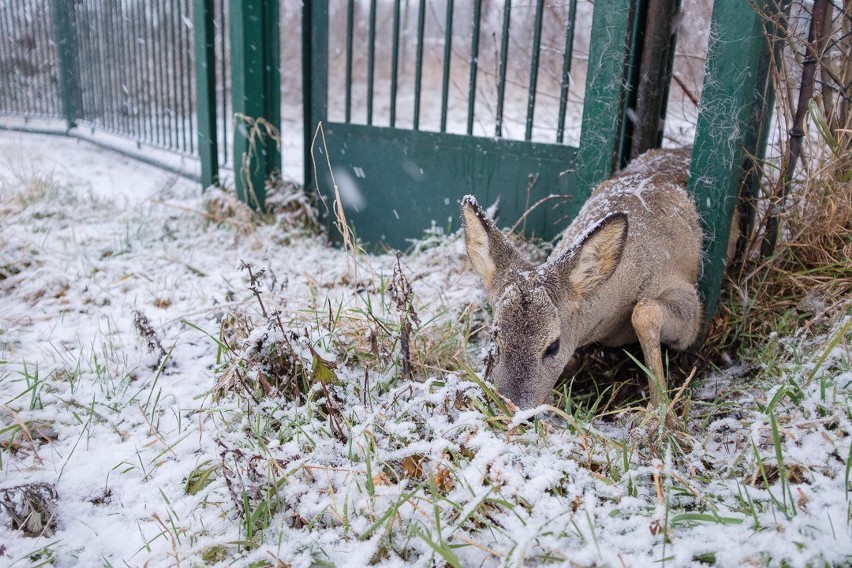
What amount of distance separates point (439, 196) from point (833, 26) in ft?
8.56

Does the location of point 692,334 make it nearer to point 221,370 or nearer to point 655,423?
point 655,423

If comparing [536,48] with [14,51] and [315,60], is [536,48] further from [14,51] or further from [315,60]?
[14,51]

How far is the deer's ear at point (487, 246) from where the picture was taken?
281cm

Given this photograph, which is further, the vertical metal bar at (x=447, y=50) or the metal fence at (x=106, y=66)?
the metal fence at (x=106, y=66)

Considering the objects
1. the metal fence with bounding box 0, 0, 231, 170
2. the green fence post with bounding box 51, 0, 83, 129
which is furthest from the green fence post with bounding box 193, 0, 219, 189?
the green fence post with bounding box 51, 0, 83, 129

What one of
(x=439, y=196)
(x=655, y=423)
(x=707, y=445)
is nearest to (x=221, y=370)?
(x=655, y=423)

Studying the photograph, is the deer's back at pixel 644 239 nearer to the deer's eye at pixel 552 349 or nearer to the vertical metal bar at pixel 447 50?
the deer's eye at pixel 552 349

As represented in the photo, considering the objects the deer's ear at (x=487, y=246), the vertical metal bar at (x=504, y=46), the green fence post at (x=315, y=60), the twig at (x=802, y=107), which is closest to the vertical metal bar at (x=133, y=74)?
the green fence post at (x=315, y=60)

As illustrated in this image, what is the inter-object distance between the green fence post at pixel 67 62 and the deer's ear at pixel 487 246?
946 cm

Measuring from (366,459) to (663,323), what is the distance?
1.63 m

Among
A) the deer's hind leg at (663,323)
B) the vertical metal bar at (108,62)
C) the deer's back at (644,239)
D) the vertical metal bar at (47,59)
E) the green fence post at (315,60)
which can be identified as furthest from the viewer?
the vertical metal bar at (47,59)

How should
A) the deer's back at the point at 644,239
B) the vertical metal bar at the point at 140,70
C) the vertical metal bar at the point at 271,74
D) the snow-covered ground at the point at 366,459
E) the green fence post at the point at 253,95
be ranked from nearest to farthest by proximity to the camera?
1. the snow-covered ground at the point at 366,459
2. the deer's back at the point at 644,239
3. the green fence post at the point at 253,95
4. the vertical metal bar at the point at 271,74
5. the vertical metal bar at the point at 140,70

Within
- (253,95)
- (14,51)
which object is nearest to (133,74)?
(14,51)

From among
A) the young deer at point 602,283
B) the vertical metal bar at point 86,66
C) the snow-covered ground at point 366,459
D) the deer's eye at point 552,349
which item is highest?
the vertical metal bar at point 86,66
